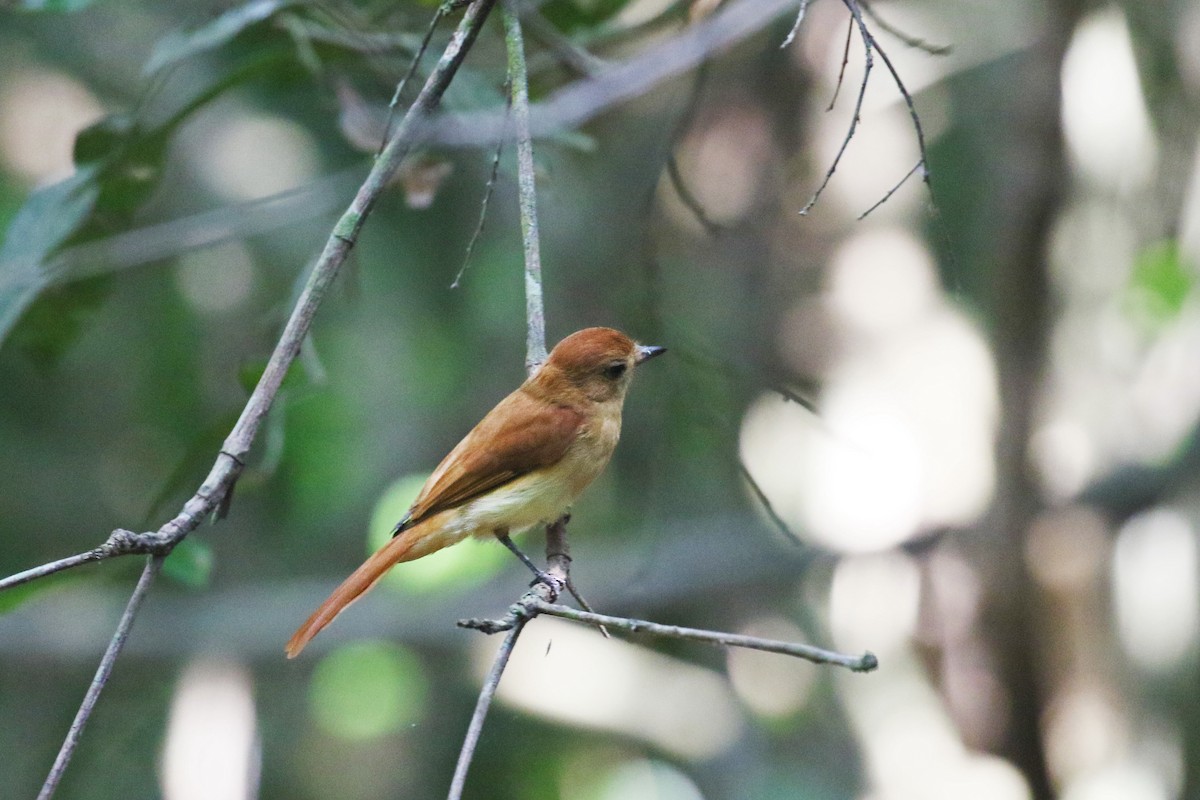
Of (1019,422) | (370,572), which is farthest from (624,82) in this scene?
(1019,422)

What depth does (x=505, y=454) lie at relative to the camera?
3199 millimetres

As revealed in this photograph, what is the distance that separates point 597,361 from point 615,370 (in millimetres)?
97

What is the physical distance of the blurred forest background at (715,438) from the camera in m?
5.00

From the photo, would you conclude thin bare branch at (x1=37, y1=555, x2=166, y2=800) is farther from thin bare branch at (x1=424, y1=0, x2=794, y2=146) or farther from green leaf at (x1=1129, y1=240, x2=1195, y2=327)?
green leaf at (x1=1129, y1=240, x2=1195, y2=327)

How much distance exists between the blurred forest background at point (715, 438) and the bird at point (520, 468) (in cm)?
142

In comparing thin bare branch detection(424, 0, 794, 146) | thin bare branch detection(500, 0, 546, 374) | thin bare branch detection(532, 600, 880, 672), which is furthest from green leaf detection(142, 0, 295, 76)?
thin bare branch detection(532, 600, 880, 672)

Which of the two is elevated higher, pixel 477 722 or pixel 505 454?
pixel 505 454

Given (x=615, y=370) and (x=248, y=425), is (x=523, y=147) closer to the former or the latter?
(x=248, y=425)

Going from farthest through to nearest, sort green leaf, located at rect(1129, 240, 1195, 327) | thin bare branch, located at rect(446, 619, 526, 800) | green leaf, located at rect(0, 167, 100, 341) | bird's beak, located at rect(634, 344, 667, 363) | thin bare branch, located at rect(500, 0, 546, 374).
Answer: green leaf, located at rect(1129, 240, 1195, 327) < bird's beak, located at rect(634, 344, 667, 363) < green leaf, located at rect(0, 167, 100, 341) < thin bare branch, located at rect(500, 0, 546, 374) < thin bare branch, located at rect(446, 619, 526, 800)

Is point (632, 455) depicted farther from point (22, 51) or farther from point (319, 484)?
point (22, 51)

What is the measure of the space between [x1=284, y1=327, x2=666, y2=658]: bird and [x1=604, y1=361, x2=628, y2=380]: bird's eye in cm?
10

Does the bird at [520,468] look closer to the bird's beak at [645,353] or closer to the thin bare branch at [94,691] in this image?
the bird's beak at [645,353]

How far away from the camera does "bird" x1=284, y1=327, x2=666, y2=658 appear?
3195 mm

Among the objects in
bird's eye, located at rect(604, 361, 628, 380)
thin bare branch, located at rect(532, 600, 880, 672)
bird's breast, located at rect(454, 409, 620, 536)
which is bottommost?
thin bare branch, located at rect(532, 600, 880, 672)
